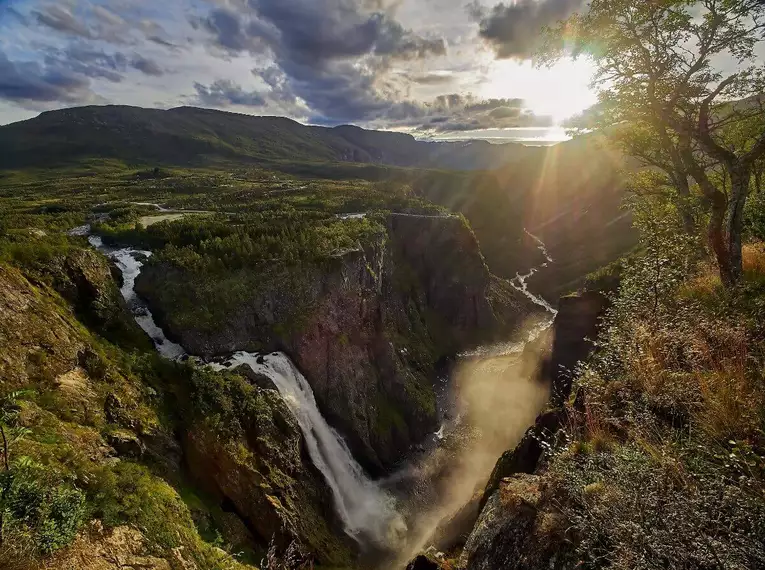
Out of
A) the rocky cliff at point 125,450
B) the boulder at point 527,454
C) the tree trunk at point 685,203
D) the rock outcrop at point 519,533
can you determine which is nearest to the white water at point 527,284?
the tree trunk at point 685,203

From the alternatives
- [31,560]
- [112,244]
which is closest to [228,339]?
[112,244]

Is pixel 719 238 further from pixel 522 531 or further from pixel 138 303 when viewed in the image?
pixel 138 303

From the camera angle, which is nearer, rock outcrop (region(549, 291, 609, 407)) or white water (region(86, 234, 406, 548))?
white water (region(86, 234, 406, 548))

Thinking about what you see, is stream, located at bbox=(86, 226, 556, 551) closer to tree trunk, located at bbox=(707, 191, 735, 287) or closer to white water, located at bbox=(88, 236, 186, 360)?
white water, located at bbox=(88, 236, 186, 360)

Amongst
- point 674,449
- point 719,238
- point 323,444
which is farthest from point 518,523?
point 323,444

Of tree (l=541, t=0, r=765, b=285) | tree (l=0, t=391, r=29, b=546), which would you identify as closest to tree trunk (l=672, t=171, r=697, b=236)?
tree (l=541, t=0, r=765, b=285)

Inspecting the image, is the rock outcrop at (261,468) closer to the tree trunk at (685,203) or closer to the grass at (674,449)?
the grass at (674,449)

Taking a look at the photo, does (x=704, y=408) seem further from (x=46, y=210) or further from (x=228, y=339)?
(x=46, y=210)
